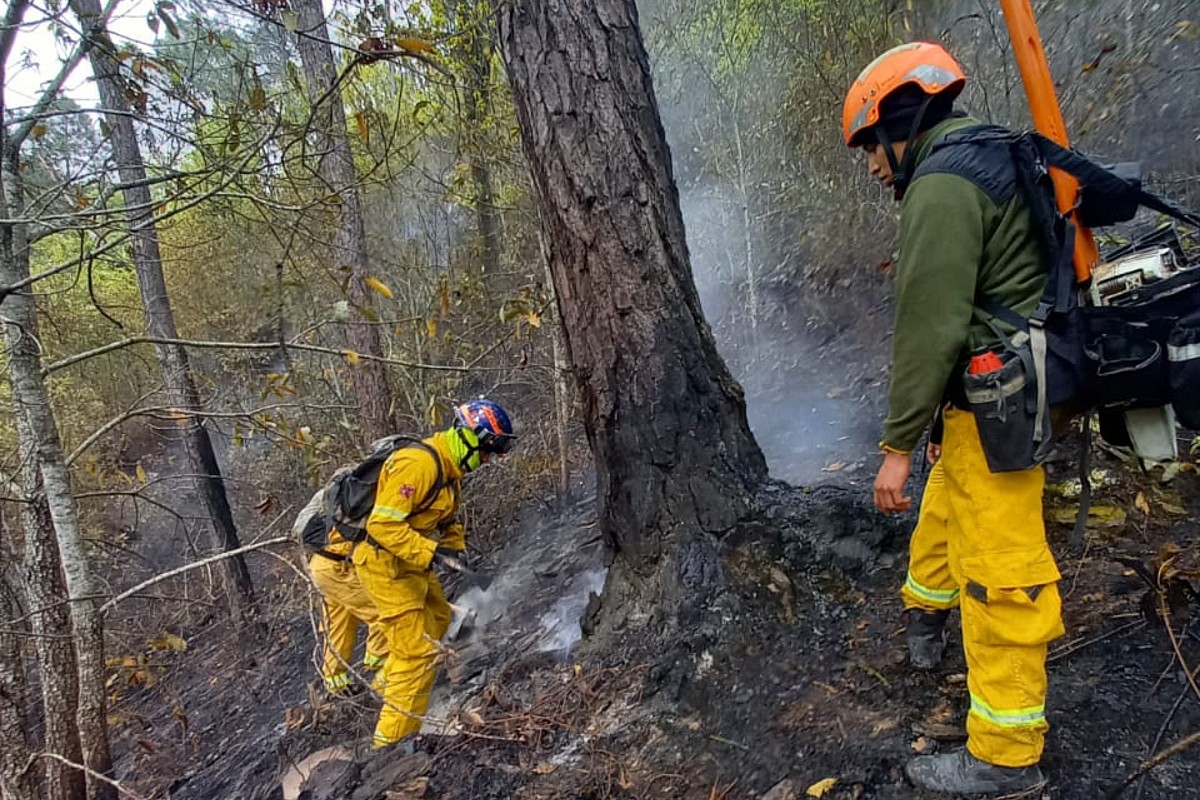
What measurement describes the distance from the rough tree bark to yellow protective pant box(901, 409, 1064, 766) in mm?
3915

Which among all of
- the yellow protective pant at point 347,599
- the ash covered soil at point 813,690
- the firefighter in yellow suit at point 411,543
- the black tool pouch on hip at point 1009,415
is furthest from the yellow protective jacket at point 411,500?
the black tool pouch on hip at point 1009,415

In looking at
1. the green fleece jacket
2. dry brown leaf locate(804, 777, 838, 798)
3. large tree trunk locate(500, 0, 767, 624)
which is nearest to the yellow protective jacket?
large tree trunk locate(500, 0, 767, 624)

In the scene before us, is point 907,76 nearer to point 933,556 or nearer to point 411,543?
point 933,556

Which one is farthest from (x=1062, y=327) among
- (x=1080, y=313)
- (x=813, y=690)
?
(x=813, y=690)

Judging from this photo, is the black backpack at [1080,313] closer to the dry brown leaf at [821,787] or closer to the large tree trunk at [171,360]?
the dry brown leaf at [821,787]

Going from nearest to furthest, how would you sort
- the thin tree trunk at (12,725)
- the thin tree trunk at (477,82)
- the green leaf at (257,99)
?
the green leaf at (257,99), the thin tree trunk at (12,725), the thin tree trunk at (477,82)

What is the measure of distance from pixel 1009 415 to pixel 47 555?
16.0 feet

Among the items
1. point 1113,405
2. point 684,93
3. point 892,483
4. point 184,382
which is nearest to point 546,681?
point 892,483

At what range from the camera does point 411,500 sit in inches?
170

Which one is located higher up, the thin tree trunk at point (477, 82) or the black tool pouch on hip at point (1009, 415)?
the thin tree trunk at point (477, 82)

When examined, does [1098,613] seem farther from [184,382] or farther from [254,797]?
[184,382]

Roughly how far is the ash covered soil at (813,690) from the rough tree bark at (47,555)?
0.84 m

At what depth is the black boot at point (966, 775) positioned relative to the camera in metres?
2.02

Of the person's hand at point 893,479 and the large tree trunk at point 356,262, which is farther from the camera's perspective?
the large tree trunk at point 356,262
